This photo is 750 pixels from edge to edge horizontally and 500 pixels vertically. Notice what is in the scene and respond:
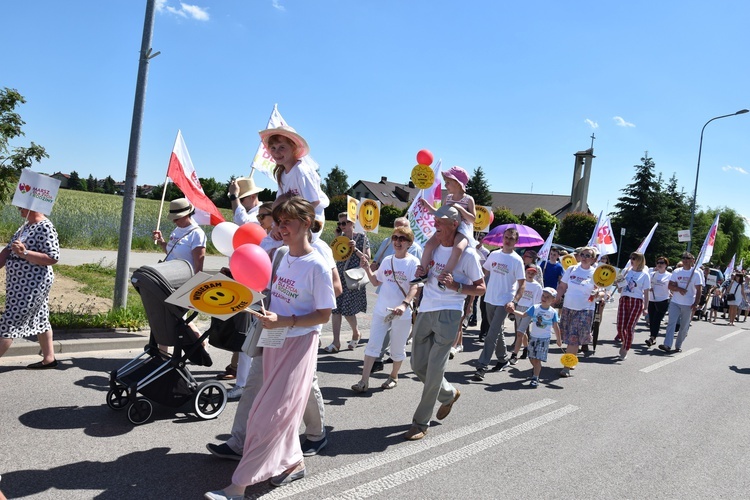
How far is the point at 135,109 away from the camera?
7422mm

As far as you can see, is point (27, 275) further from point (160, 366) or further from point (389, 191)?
point (389, 191)

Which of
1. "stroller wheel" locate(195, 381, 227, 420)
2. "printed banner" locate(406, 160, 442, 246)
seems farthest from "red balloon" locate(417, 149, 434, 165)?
"stroller wheel" locate(195, 381, 227, 420)

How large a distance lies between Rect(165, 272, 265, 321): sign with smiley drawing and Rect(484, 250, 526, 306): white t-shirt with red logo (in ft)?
15.4

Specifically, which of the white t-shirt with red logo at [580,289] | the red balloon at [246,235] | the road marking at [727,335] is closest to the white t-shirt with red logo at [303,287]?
the red balloon at [246,235]

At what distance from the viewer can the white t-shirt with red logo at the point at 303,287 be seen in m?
3.25

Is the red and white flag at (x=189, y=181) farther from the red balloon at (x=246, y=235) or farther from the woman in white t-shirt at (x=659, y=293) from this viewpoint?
the woman in white t-shirt at (x=659, y=293)

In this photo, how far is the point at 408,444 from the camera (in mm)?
4398

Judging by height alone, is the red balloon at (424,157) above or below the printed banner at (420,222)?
above

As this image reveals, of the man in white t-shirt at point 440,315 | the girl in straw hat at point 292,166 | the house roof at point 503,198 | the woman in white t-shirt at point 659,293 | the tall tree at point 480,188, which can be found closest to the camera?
the girl in straw hat at point 292,166

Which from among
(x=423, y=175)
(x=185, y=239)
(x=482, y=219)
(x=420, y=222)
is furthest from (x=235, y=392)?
(x=482, y=219)

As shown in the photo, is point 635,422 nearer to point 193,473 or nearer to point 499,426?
point 499,426

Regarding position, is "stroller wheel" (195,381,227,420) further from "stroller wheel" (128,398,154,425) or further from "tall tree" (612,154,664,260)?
"tall tree" (612,154,664,260)

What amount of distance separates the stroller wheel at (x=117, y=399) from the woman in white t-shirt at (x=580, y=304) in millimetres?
5934

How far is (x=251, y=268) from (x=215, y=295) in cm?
25
